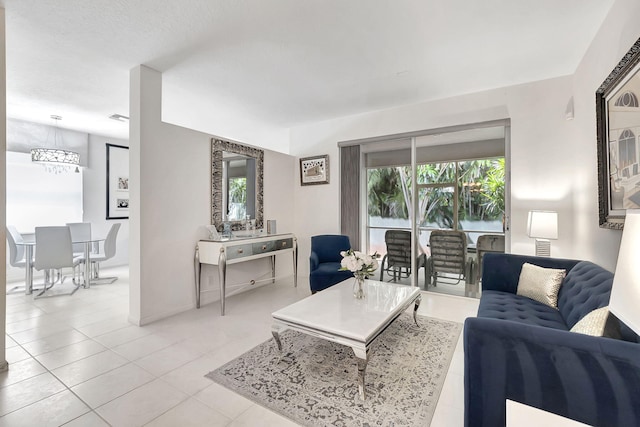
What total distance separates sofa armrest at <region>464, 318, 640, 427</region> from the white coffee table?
69cm

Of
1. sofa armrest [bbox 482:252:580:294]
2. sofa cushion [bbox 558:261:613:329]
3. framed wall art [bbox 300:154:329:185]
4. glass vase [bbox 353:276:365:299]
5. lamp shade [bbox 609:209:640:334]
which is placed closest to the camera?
lamp shade [bbox 609:209:640:334]

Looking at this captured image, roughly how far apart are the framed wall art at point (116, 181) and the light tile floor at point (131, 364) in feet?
8.29

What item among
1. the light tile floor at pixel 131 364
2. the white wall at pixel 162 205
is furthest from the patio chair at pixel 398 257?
the white wall at pixel 162 205

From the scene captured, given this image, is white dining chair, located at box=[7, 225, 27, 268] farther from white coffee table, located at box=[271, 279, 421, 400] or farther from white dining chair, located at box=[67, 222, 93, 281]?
white coffee table, located at box=[271, 279, 421, 400]

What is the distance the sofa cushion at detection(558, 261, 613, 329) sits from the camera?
1.68 meters

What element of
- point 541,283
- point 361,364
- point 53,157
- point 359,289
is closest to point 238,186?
point 359,289

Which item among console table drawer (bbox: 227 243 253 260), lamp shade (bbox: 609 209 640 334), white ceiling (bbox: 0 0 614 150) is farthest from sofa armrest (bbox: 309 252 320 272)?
lamp shade (bbox: 609 209 640 334)

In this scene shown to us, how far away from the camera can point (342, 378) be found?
6.75 ft

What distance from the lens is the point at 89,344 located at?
2.60 meters

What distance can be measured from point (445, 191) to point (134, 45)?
3.96m

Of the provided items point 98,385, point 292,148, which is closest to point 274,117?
point 292,148

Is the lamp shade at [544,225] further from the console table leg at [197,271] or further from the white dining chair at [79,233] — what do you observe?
the white dining chair at [79,233]

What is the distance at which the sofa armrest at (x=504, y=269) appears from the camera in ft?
8.88

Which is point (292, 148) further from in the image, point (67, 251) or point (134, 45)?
point (67, 251)
